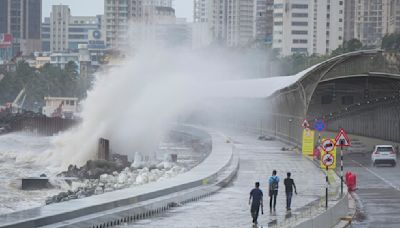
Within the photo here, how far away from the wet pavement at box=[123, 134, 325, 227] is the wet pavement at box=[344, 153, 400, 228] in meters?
1.66

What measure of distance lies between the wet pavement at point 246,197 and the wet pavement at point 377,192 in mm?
1662

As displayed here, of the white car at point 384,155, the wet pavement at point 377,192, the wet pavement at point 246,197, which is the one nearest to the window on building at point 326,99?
the wet pavement at point 246,197

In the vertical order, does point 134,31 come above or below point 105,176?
above

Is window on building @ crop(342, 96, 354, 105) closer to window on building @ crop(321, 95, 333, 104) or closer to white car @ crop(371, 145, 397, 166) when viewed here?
window on building @ crop(321, 95, 333, 104)

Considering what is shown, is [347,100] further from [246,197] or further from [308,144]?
[246,197]

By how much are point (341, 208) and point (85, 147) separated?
1477 inches

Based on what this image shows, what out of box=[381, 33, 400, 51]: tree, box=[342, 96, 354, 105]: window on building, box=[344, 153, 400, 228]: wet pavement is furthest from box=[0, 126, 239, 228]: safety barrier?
box=[381, 33, 400, 51]: tree

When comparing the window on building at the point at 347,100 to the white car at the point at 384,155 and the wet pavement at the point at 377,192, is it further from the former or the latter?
the white car at the point at 384,155

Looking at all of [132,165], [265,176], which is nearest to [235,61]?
[132,165]

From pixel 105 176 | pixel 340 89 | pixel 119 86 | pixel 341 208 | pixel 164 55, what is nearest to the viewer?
pixel 341 208

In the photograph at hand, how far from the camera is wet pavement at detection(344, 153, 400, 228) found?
29812 millimetres

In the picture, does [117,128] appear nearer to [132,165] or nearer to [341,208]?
[132,165]

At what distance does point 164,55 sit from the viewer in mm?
86125

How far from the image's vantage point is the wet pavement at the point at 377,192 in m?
29.8
